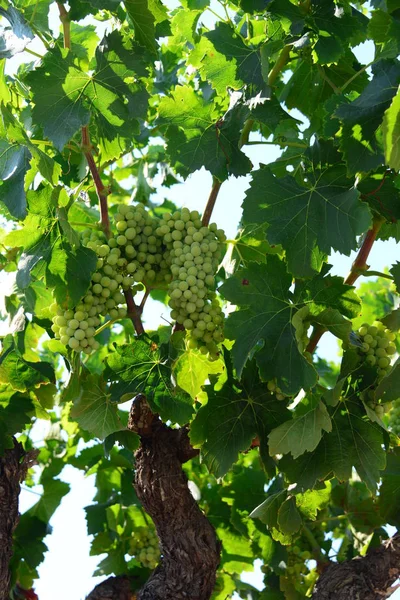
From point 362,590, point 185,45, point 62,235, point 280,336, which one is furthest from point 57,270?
point 185,45

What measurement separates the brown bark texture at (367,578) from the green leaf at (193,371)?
1.21 metres

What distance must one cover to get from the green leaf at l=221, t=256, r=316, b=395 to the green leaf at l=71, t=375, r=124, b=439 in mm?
574

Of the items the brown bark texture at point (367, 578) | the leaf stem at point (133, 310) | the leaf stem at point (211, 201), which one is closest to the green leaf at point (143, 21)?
the leaf stem at point (211, 201)

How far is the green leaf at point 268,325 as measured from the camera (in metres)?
2.79

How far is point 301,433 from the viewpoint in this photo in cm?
285

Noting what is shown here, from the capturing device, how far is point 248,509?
433cm

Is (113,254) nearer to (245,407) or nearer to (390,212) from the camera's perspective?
(245,407)

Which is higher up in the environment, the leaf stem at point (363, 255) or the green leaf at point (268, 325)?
the leaf stem at point (363, 255)

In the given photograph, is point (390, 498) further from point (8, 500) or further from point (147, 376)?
point (8, 500)

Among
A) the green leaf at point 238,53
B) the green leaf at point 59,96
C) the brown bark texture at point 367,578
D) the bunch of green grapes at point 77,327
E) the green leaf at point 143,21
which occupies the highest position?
the green leaf at point 143,21

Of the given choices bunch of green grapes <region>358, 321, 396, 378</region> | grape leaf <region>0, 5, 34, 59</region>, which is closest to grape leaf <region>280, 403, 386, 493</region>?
bunch of green grapes <region>358, 321, 396, 378</region>

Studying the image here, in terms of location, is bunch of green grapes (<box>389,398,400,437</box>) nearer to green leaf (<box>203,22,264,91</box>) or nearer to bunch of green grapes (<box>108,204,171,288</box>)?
bunch of green grapes (<box>108,204,171,288</box>)

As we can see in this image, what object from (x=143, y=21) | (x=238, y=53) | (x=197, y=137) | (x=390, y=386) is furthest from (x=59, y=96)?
(x=390, y=386)

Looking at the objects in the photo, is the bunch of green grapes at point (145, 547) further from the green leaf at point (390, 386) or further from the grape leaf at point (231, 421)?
the green leaf at point (390, 386)
